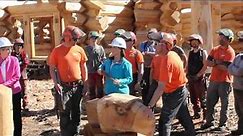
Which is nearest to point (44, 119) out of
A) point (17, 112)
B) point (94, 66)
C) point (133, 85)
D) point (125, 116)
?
point (94, 66)

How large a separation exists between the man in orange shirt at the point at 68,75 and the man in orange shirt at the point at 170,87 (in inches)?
58.1

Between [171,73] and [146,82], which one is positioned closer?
[171,73]

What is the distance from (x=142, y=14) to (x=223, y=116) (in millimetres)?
9225

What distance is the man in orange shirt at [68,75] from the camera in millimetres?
8383

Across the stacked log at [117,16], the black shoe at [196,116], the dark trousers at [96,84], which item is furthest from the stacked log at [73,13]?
the black shoe at [196,116]

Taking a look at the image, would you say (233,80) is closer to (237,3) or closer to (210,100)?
(210,100)

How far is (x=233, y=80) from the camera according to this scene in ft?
28.9

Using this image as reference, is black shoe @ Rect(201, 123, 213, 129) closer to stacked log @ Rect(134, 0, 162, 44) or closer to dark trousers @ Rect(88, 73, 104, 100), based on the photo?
dark trousers @ Rect(88, 73, 104, 100)

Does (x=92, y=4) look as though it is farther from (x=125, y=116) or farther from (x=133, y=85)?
(x=125, y=116)

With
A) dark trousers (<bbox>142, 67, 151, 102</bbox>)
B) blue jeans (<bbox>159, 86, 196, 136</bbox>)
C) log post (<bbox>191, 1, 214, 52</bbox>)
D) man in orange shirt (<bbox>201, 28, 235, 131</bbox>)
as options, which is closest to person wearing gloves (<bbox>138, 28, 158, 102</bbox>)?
dark trousers (<bbox>142, 67, 151, 102</bbox>)

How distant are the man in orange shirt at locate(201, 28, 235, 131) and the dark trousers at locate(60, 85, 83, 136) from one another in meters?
2.36

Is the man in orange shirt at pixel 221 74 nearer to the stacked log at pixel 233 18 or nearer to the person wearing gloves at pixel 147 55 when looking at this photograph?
the person wearing gloves at pixel 147 55

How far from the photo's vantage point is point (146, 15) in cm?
1805

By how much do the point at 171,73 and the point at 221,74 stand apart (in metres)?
2.05
